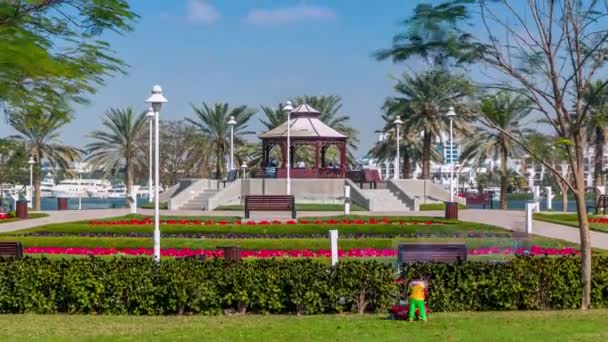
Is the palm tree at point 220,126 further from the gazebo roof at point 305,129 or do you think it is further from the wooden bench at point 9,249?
the wooden bench at point 9,249

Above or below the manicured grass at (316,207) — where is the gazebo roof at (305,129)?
above

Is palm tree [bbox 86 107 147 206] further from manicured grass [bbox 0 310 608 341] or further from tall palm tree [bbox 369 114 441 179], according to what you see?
manicured grass [bbox 0 310 608 341]

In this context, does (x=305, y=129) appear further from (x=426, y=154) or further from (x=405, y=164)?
(x=405, y=164)

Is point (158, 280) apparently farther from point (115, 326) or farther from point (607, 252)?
point (607, 252)

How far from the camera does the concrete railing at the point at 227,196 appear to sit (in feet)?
124

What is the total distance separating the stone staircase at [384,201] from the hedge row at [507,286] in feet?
82.2

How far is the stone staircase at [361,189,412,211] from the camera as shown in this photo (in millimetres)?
37719

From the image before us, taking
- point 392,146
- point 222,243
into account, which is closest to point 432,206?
point 392,146

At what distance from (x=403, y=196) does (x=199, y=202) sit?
9.46m

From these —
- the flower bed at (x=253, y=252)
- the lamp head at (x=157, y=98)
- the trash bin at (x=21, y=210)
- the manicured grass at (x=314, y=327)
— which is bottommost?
the manicured grass at (x=314, y=327)

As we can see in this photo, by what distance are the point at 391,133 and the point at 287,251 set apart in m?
37.6

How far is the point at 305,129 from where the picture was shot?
146 ft

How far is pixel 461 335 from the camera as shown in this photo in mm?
9203

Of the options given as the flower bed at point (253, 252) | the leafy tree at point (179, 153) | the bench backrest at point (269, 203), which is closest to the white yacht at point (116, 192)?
Result: the leafy tree at point (179, 153)
